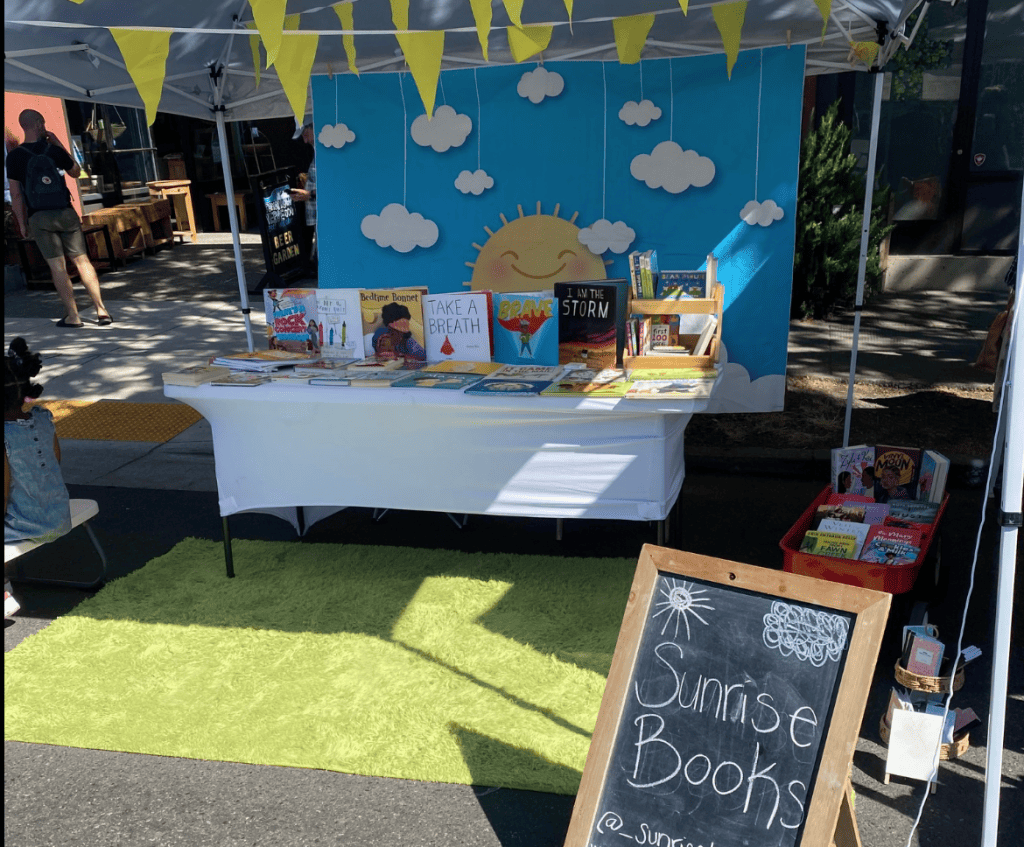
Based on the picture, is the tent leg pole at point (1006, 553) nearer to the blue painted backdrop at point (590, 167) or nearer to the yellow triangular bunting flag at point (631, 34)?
the yellow triangular bunting flag at point (631, 34)

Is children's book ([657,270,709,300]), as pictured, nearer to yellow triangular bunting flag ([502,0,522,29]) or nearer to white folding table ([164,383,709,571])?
white folding table ([164,383,709,571])

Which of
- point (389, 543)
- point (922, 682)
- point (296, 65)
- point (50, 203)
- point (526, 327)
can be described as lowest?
point (389, 543)

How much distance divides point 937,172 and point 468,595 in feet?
26.1

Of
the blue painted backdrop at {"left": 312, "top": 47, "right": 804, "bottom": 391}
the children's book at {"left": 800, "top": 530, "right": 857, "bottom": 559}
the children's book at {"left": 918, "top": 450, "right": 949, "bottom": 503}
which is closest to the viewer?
the children's book at {"left": 800, "top": 530, "right": 857, "bottom": 559}

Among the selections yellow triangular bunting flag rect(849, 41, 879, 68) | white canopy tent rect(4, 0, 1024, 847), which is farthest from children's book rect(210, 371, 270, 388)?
yellow triangular bunting flag rect(849, 41, 879, 68)

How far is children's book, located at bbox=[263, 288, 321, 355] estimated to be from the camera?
15.8ft

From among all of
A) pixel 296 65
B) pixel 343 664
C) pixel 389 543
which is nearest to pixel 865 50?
pixel 296 65

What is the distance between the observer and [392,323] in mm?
4633

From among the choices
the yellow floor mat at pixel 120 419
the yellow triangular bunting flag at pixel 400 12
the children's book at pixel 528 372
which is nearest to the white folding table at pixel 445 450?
the children's book at pixel 528 372

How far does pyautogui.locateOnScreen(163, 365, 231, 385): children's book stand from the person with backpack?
565 cm

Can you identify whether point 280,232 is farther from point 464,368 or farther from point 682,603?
point 682,603

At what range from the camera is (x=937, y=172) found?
9.79 m

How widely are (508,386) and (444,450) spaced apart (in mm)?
417

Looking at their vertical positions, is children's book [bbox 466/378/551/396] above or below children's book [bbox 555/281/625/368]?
below
